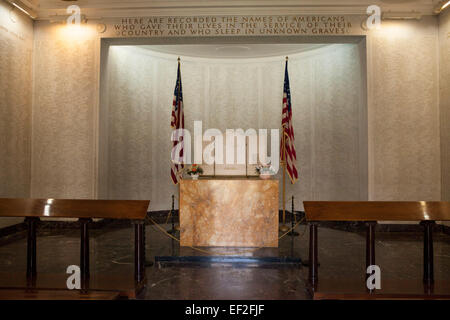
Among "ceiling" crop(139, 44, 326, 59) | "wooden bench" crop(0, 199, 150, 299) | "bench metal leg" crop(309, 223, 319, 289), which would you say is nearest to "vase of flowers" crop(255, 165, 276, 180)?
"bench metal leg" crop(309, 223, 319, 289)

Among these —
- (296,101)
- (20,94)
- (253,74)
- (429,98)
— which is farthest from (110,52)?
(429,98)

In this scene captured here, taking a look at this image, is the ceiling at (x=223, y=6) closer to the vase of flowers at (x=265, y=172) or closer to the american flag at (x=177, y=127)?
the american flag at (x=177, y=127)

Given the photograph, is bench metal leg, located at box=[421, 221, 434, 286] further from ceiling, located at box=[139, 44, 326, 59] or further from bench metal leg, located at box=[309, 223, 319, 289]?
ceiling, located at box=[139, 44, 326, 59]

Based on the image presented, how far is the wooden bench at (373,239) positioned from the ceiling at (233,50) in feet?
19.9

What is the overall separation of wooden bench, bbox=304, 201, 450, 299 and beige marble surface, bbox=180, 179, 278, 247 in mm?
1526

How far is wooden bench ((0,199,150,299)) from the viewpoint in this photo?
370 centimetres

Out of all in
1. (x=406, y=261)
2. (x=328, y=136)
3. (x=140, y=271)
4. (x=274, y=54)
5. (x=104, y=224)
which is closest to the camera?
(x=140, y=271)

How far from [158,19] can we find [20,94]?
3526 millimetres

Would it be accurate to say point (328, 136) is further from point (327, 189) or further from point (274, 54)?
point (274, 54)

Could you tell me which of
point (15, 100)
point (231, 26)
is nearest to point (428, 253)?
point (231, 26)

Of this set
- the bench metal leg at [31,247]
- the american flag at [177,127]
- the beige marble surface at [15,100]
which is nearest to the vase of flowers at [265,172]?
the american flag at [177,127]

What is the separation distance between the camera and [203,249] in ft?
17.1

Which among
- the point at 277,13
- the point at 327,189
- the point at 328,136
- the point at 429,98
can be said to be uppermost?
the point at 277,13

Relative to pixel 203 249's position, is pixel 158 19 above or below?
above
